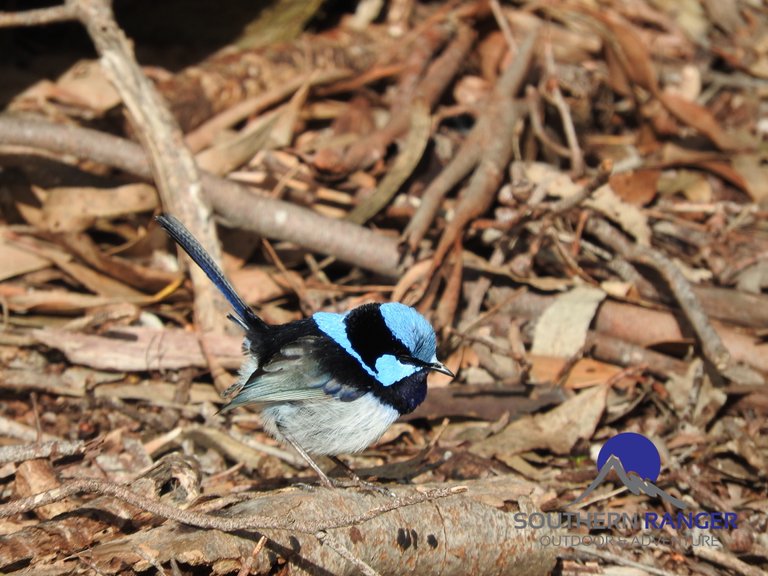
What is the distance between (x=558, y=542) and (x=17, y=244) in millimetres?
3239

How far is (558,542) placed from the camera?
3377 millimetres

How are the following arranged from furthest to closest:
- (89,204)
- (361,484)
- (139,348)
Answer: (89,204), (139,348), (361,484)

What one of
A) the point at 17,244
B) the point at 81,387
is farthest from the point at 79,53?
the point at 81,387

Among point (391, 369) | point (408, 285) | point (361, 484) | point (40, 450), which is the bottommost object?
point (361, 484)

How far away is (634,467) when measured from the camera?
12.9 feet

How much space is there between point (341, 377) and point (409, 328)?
0.35 meters

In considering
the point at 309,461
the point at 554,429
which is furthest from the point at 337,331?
the point at 554,429

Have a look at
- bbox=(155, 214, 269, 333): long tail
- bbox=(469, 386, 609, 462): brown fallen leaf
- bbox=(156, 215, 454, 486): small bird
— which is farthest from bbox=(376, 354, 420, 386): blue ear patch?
bbox=(469, 386, 609, 462): brown fallen leaf

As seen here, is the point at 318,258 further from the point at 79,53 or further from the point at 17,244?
the point at 79,53

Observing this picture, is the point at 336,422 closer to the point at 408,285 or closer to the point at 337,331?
the point at 337,331

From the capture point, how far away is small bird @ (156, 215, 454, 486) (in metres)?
3.57

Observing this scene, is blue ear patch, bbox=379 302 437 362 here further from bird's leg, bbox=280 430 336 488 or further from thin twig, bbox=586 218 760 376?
thin twig, bbox=586 218 760 376

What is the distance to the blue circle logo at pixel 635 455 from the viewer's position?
12.9 feet

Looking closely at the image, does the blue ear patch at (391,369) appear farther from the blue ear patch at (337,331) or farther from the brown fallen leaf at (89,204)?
the brown fallen leaf at (89,204)
